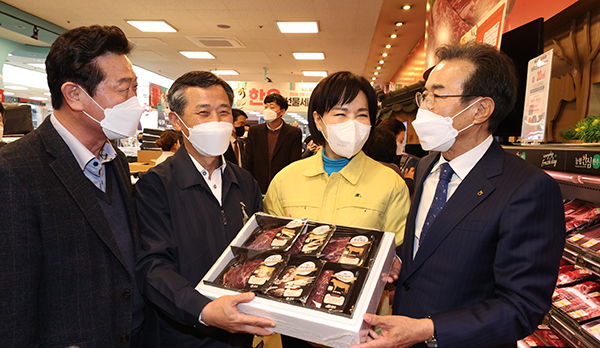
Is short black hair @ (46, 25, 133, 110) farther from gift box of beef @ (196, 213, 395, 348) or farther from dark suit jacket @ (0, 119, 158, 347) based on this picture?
gift box of beef @ (196, 213, 395, 348)

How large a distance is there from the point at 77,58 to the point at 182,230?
2.69 ft

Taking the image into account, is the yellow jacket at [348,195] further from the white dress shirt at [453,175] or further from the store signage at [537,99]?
the store signage at [537,99]

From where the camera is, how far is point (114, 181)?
1.63 meters

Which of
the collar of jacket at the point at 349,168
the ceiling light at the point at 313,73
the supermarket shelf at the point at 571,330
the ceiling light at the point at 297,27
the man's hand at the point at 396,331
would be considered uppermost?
the ceiling light at the point at 297,27

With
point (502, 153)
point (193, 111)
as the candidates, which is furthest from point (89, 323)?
point (502, 153)

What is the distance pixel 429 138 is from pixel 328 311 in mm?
895

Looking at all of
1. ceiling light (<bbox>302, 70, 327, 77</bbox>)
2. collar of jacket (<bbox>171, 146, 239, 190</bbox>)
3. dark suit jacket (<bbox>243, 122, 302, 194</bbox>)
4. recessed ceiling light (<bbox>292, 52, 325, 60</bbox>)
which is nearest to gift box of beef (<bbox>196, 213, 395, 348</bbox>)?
collar of jacket (<bbox>171, 146, 239, 190</bbox>)

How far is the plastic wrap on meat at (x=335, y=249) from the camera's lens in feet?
4.59

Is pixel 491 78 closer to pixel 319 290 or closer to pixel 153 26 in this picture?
pixel 319 290

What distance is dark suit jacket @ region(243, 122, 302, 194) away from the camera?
5.44 m

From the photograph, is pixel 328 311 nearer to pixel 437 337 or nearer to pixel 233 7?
pixel 437 337

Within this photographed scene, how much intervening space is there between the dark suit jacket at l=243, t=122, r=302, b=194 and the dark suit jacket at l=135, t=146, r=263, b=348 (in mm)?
3726

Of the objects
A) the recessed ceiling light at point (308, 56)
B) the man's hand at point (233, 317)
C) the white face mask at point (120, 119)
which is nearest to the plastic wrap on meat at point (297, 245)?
the man's hand at point (233, 317)

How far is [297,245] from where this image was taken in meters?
1.48
